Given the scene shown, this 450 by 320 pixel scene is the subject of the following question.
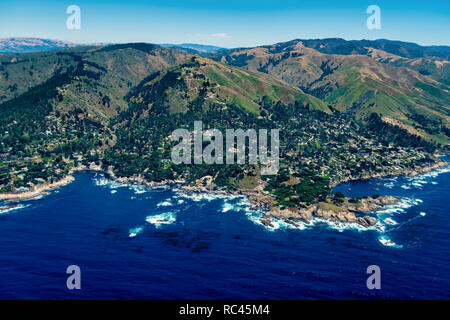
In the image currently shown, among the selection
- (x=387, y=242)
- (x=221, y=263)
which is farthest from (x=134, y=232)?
(x=387, y=242)

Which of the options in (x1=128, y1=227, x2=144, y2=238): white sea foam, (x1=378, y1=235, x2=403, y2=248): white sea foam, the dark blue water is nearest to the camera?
the dark blue water

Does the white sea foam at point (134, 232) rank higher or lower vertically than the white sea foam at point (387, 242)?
higher

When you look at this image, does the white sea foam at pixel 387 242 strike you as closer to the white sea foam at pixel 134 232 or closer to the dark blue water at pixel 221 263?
the dark blue water at pixel 221 263

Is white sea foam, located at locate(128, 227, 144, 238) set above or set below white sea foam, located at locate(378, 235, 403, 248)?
above

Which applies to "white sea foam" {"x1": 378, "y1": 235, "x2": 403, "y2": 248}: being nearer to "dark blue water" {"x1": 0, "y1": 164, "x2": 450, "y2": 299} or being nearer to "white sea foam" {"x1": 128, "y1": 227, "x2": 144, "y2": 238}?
"dark blue water" {"x1": 0, "y1": 164, "x2": 450, "y2": 299}

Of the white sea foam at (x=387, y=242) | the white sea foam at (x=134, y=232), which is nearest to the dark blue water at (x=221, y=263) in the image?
the white sea foam at (x=387, y=242)

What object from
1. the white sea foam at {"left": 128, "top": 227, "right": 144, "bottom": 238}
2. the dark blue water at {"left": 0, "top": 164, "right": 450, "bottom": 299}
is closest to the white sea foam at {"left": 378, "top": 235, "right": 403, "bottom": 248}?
the dark blue water at {"left": 0, "top": 164, "right": 450, "bottom": 299}

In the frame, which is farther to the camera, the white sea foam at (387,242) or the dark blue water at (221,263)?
the white sea foam at (387,242)

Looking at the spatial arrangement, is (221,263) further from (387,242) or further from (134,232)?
(387,242)
